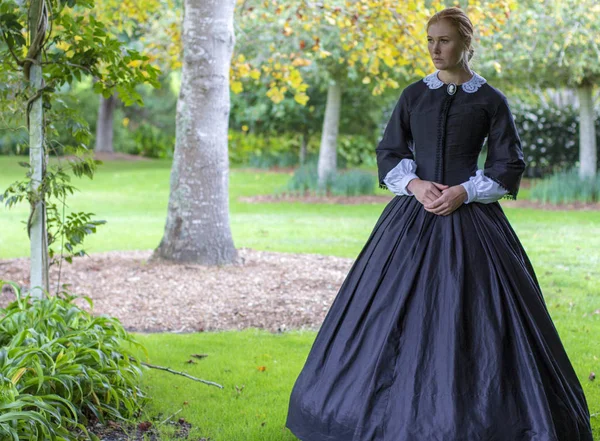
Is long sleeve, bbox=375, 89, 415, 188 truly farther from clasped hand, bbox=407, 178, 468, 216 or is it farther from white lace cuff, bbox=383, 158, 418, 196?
clasped hand, bbox=407, 178, 468, 216

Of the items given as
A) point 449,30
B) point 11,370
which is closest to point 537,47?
point 449,30

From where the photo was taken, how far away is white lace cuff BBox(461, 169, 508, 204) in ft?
9.48

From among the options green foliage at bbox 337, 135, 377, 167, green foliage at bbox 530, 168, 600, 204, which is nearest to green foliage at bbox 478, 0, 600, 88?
green foliage at bbox 530, 168, 600, 204

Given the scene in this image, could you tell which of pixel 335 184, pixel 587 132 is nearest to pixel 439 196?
pixel 335 184

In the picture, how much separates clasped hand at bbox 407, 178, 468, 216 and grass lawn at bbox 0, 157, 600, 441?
120 cm

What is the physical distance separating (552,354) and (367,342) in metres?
0.69

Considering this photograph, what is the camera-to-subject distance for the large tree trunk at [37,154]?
3.90 m

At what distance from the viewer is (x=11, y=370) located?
9.82 ft

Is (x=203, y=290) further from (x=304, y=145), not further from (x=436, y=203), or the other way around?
(x=304, y=145)

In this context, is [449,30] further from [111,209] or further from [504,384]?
[111,209]

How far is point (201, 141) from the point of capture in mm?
6844

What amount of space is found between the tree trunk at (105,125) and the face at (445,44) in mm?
22764

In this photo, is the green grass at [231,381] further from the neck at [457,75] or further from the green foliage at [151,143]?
the green foliage at [151,143]

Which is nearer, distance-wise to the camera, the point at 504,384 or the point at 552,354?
the point at 504,384
